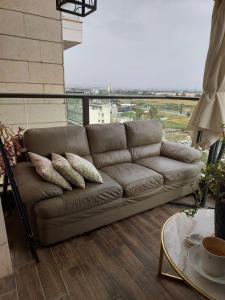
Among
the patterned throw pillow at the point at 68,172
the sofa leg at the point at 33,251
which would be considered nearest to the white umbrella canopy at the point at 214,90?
the patterned throw pillow at the point at 68,172

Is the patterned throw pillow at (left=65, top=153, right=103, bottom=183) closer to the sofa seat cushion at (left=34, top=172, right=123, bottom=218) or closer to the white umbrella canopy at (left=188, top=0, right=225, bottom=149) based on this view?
the sofa seat cushion at (left=34, top=172, right=123, bottom=218)

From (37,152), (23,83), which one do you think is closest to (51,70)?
(23,83)

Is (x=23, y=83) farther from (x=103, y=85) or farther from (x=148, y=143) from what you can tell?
(x=148, y=143)

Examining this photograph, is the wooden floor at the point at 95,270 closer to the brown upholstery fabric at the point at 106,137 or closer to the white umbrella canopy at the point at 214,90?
the brown upholstery fabric at the point at 106,137

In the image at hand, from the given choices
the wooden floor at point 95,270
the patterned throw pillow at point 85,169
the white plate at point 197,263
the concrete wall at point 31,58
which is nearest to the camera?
the white plate at point 197,263

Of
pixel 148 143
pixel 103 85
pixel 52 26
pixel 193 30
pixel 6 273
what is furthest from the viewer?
pixel 52 26

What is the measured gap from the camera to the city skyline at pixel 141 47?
260cm

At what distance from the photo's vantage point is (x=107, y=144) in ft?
7.88

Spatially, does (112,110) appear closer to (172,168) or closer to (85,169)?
(172,168)

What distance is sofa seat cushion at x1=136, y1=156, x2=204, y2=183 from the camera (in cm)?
221

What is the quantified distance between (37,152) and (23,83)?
2.17 meters

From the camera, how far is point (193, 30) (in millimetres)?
2541

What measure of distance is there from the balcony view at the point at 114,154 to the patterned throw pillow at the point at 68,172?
11 mm

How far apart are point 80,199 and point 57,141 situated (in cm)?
72
